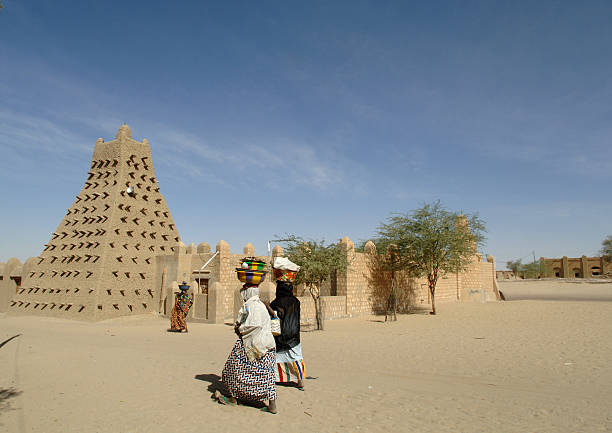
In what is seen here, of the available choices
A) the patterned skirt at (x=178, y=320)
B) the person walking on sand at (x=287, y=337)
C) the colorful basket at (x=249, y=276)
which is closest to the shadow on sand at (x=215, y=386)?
the person walking on sand at (x=287, y=337)

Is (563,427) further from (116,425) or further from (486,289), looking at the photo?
(486,289)

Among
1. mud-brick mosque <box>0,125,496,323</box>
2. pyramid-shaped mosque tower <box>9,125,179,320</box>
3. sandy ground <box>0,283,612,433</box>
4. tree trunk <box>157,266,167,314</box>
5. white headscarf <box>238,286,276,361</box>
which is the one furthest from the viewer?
tree trunk <box>157,266,167,314</box>

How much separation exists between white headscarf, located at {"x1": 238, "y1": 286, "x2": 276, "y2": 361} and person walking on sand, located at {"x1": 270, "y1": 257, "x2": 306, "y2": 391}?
2.40 feet

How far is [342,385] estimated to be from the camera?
6664 millimetres

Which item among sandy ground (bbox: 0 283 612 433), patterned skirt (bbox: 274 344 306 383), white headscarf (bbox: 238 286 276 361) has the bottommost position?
sandy ground (bbox: 0 283 612 433)

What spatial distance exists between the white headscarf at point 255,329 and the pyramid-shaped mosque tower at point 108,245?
1746 centimetres

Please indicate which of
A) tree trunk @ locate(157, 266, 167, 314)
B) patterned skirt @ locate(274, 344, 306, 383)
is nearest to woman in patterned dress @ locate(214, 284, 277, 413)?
patterned skirt @ locate(274, 344, 306, 383)

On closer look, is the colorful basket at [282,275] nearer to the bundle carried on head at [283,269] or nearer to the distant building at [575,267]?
the bundle carried on head at [283,269]

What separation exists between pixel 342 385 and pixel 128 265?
1836 cm

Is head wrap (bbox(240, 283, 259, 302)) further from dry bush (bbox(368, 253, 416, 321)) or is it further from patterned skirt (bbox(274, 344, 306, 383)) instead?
dry bush (bbox(368, 253, 416, 321))

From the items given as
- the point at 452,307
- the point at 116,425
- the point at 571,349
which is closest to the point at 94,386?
the point at 116,425

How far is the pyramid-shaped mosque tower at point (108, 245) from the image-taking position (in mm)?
21016

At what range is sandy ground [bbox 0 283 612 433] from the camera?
4.93 meters

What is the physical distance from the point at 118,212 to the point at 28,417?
63.0 ft
